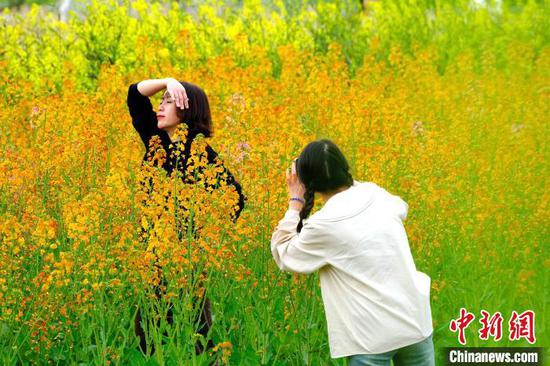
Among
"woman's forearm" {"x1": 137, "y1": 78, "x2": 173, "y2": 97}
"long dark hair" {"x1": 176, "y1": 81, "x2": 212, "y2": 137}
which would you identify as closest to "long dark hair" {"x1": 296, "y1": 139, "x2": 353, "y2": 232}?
"long dark hair" {"x1": 176, "y1": 81, "x2": 212, "y2": 137}

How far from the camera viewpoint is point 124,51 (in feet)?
32.7

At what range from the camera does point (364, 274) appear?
3.26m

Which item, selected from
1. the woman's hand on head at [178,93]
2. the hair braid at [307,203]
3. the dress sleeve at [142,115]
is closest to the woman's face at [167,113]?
the woman's hand on head at [178,93]

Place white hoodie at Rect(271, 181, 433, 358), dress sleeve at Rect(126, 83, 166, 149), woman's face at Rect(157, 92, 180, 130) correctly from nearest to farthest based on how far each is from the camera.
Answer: white hoodie at Rect(271, 181, 433, 358)
woman's face at Rect(157, 92, 180, 130)
dress sleeve at Rect(126, 83, 166, 149)

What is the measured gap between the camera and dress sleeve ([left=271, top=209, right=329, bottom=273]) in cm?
329

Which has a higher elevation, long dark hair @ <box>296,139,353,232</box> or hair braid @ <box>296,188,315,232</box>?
long dark hair @ <box>296,139,353,232</box>

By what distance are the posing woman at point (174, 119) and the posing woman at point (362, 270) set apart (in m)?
0.98

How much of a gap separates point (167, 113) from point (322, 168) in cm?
147

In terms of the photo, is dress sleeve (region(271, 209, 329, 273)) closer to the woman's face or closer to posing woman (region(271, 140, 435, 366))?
posing woman (region(271, 140, 435, 366))

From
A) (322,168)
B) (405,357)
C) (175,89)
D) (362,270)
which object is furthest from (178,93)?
(405,357)

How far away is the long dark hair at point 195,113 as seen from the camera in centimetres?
465

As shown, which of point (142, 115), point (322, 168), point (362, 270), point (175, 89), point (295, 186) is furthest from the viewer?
point (142, 115)

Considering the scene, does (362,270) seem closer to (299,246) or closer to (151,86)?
(299,246)

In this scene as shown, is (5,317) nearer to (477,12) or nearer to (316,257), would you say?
(316,257)
